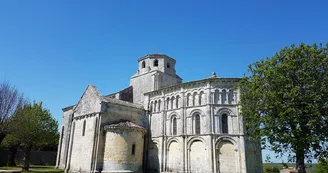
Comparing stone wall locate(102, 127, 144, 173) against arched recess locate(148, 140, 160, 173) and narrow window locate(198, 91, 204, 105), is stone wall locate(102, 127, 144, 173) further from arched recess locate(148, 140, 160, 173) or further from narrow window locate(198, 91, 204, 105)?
narrow window locate(198, 91, 204, 105)

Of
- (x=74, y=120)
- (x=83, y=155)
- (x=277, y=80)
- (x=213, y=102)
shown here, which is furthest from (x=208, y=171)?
(x=74, y=120)

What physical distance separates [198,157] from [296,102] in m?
11.8

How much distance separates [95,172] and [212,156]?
11.8 m

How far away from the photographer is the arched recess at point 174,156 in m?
25.2

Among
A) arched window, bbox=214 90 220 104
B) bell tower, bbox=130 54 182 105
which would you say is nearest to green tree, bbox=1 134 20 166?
bell tower, bbox=130 54 182 105

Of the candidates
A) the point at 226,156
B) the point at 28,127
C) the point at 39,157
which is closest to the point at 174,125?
the point at 226,156

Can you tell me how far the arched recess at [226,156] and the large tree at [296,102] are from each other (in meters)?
6.02

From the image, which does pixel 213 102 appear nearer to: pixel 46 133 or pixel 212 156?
pixel 212 156

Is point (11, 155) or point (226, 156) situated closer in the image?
point (226, 156)

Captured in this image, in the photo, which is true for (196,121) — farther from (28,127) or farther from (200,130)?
(28,127)

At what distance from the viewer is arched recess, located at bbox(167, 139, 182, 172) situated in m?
25.2

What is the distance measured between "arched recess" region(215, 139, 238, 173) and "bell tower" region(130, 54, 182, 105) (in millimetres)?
11637

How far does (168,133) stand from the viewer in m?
27.1

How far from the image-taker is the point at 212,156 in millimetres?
22969
